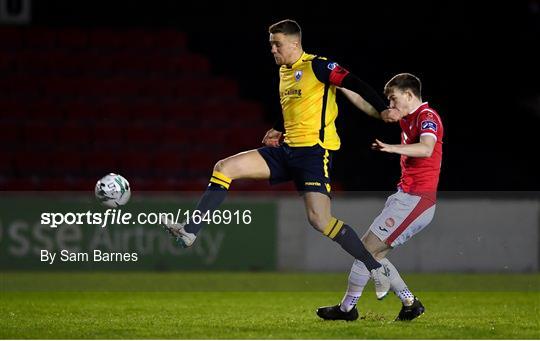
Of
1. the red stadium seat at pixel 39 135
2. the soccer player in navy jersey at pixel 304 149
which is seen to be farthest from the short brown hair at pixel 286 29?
the red stadium seat at pixel 39 135

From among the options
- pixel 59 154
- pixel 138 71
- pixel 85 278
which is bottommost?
pixel 85 278

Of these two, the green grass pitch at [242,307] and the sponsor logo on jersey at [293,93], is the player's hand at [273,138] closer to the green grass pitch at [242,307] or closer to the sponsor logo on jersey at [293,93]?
the sponsor logo on jersey at [293,93]

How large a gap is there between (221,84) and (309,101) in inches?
373

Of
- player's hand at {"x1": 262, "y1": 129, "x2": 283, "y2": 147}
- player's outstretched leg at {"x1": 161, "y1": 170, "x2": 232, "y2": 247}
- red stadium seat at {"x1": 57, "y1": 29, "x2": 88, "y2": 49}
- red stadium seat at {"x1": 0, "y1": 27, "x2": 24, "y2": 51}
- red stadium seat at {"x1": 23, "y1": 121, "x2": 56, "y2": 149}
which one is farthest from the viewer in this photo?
red stadium seat at {"x1": 57, "y1": 29, "x2": 88, "y2": 49}

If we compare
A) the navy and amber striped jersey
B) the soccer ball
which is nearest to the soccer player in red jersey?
the navy and amber striped jersey

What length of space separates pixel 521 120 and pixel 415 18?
7.96 feet

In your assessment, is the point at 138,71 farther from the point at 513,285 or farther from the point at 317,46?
the point at 513,285

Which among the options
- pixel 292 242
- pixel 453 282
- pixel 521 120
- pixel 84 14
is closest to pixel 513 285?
pixel 453 282

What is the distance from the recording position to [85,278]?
12047 mm

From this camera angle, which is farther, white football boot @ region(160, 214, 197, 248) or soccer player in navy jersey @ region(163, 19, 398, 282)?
soccer player in navy jersey @ region(163, 19, 398, 282)

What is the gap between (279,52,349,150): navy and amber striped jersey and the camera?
7.27 meters

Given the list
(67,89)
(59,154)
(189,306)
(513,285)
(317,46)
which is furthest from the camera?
(317,46)

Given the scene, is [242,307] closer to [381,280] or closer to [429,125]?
[381,280]

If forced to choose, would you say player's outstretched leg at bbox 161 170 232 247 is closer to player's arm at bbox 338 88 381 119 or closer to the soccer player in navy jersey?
the soccer player in navy jersey
